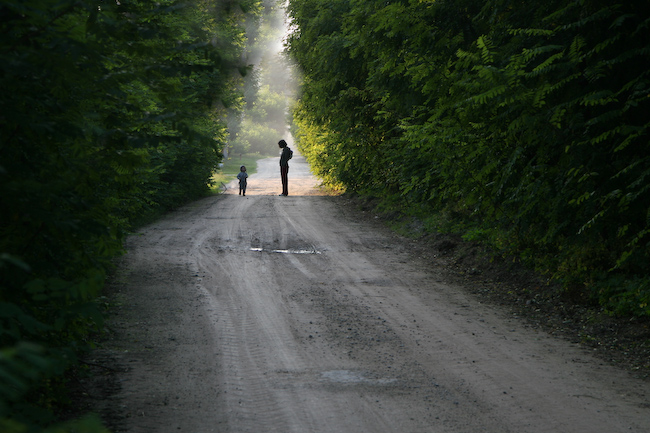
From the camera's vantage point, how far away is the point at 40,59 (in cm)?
360

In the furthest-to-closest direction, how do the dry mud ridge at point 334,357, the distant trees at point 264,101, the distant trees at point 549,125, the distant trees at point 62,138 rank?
1. the distant trees at point 264,101
2. the distant trees at point 549,125
3. the dry mud ridge at point 334,357
4. the distant trees at point 62,138

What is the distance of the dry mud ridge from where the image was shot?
210 inches

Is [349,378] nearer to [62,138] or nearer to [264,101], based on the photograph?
[62,138]

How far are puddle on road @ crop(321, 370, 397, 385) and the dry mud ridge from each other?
2 cm

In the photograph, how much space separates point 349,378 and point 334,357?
67 cm

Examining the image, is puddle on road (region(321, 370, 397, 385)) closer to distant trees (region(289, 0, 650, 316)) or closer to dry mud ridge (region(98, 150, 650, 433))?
dry mud ridge (region(98, 150, 650, 433))

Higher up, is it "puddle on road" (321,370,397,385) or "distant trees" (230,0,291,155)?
"distant trees" (230,0,291,155)

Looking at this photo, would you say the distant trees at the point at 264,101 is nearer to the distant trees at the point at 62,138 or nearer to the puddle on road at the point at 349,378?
the puddle on road at the point at 349,378

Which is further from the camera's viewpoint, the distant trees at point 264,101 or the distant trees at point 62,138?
the distant trees at point 264,101

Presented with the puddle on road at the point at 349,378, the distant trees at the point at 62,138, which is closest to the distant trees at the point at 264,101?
the puddle on road at the point at 349,378

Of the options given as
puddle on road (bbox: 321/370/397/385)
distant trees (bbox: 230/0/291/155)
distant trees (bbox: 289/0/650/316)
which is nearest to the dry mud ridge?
puddle on road (bbox: 321/370/397/385)

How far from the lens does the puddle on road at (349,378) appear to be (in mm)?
6152

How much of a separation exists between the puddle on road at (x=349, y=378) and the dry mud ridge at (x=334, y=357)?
20mm

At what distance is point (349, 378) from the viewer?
6246 millimetres
